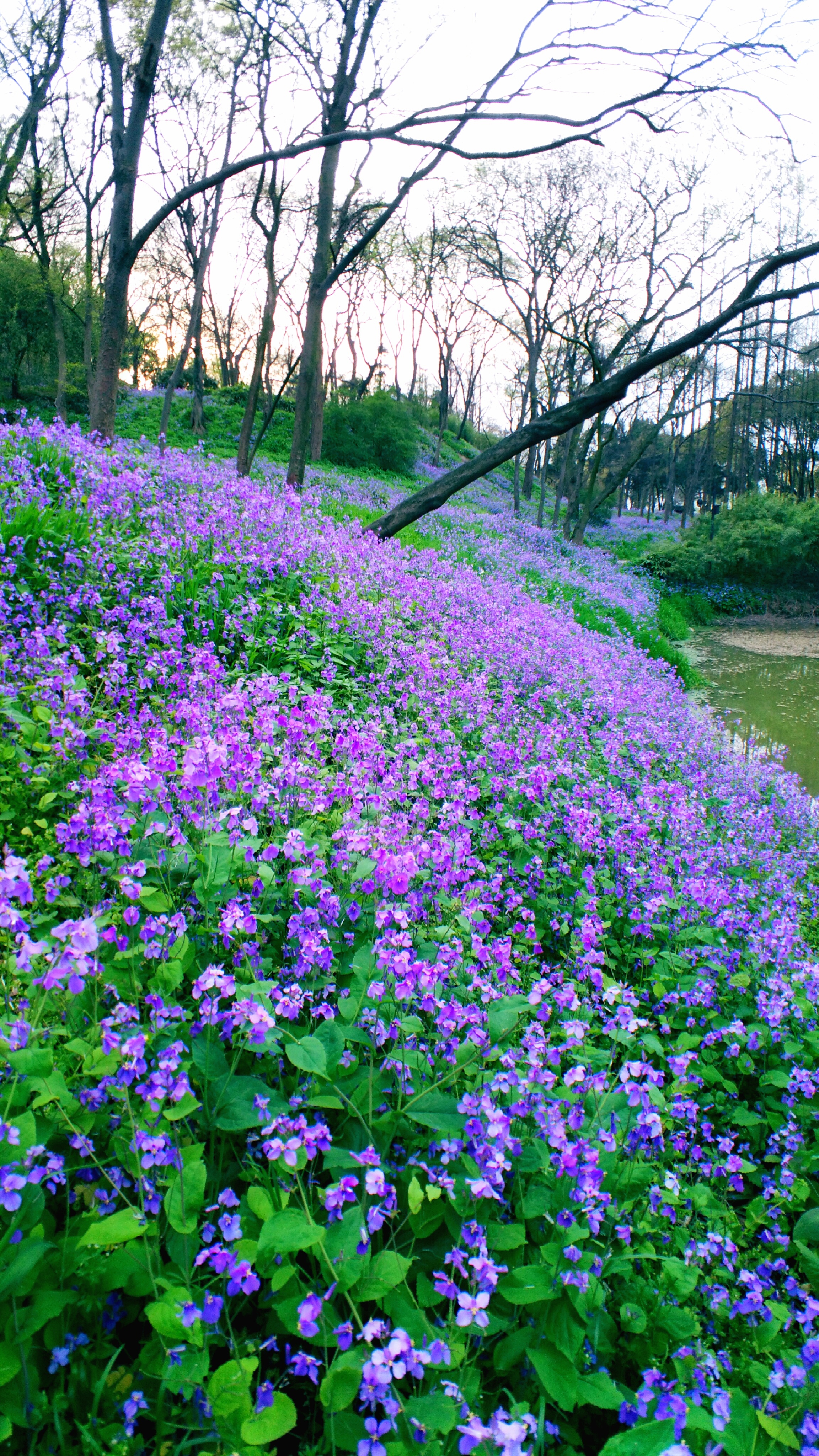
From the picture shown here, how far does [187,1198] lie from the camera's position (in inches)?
58.8

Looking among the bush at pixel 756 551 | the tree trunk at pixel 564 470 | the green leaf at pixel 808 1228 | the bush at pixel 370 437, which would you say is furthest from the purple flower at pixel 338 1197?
the bush at pixel 370 437

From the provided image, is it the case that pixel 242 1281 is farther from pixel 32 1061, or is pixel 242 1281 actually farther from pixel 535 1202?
pixel 535 1202

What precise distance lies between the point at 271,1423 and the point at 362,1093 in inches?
27.6

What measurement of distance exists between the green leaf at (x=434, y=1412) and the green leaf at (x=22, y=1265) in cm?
74

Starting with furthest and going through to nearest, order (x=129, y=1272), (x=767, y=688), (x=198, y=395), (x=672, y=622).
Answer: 1. (x=198, y=395)
2. (x=672, y=622)
3. (x=767, y=688)
4. (x=129, y=1272)

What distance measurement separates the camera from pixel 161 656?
14.0 feet

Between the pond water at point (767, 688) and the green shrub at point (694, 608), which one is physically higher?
the green shrub at point (694, 608)

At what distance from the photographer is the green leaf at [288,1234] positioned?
1.38m

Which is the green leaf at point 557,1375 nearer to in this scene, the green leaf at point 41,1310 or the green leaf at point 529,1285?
the green leaf at point 529,1285

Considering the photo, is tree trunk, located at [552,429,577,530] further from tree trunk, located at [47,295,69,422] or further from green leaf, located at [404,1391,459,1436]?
green leaf, located at [404,1391,459,1436]

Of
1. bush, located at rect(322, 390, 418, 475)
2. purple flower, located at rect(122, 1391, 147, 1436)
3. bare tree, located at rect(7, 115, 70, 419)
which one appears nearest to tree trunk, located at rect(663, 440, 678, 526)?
bush, located at rect(322, 390, 418, 475)

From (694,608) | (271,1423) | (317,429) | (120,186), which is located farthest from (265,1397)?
(317,429)

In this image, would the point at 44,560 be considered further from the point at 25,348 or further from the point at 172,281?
the point at 172,281

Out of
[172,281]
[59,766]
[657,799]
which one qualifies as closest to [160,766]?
[59,766]
